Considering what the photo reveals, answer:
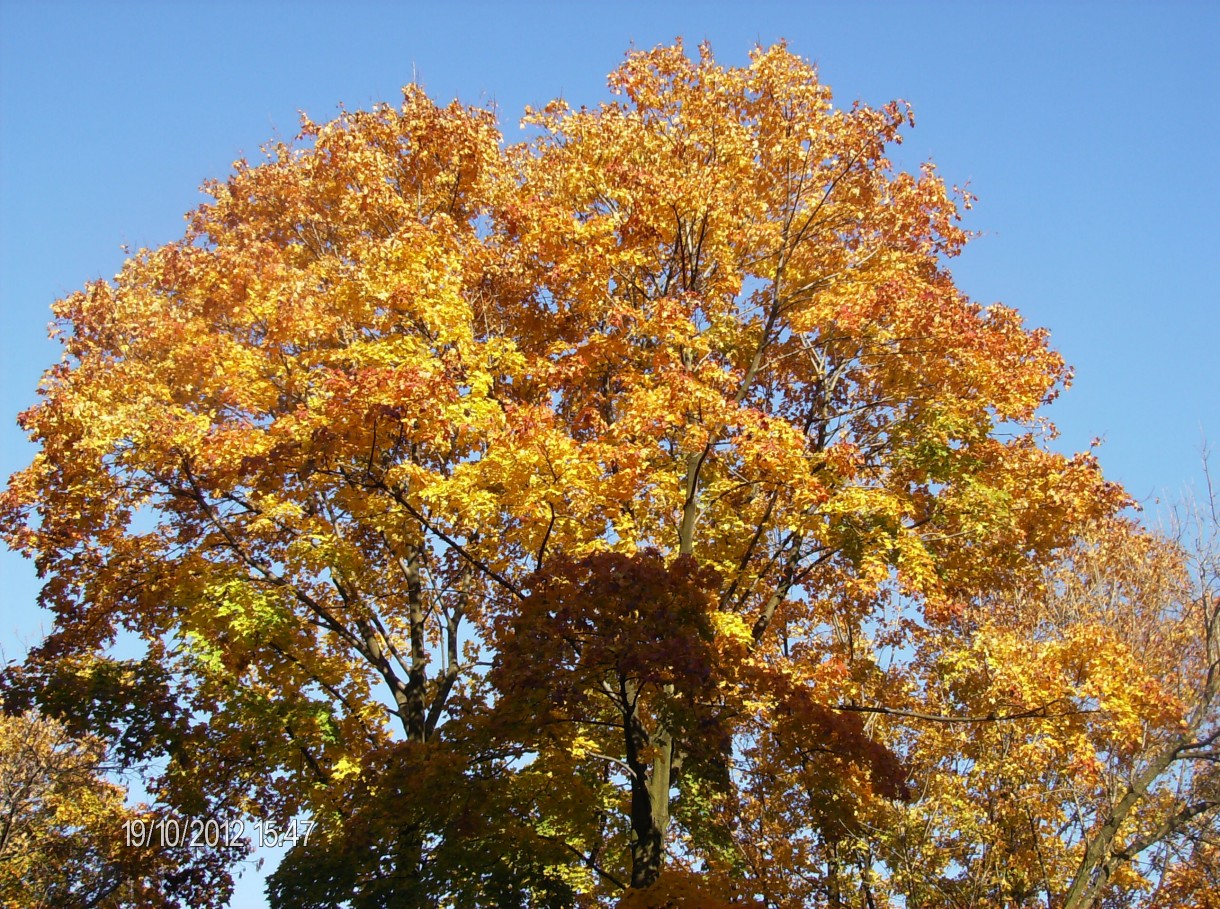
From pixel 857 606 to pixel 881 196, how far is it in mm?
6019

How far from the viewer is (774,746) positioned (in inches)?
469

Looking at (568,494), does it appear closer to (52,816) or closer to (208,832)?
(208,832)

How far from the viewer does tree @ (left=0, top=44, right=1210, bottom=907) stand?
9.66m

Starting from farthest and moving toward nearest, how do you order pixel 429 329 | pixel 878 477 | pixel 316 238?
pixel 316 238 → pixel 878 477 → pixel 429 329

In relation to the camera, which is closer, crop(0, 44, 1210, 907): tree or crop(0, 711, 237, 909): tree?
crop(0, 44, 1210, 907): tree

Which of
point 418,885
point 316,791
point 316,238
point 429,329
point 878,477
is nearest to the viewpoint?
point 418,885

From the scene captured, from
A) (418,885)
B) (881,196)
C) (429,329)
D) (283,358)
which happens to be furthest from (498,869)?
(881,196)

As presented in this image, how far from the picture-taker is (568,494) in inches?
420

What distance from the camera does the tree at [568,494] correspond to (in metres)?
9.66

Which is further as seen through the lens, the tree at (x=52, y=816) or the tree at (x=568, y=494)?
the tree at (x=52, y=816)

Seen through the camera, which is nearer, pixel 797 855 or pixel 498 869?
pixel 498 869

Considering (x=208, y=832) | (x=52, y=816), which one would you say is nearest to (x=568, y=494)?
(x=208, y=832)

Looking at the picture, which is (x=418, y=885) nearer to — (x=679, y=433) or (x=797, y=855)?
(x=679, y=433)

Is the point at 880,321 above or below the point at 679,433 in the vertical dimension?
above
